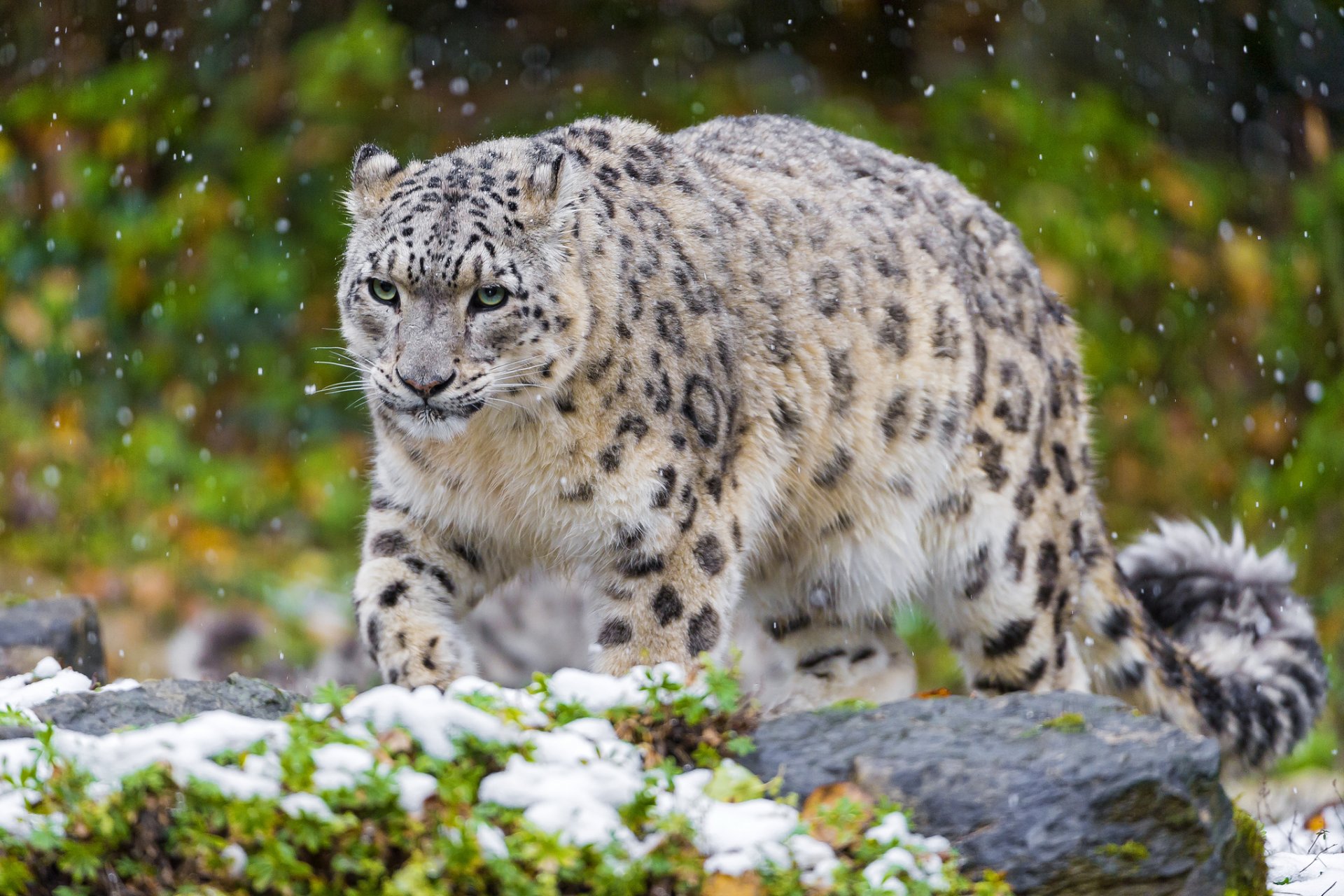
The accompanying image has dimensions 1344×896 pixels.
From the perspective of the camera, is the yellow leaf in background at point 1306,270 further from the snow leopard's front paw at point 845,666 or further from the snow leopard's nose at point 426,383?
the snow leopard's nose at point 426,383

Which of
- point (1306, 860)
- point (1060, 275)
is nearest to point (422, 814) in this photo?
point (1306, 860)

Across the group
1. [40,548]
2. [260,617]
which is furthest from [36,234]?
[260,617]

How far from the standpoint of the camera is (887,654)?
6.46 metres

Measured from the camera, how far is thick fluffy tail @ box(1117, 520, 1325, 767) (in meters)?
6.41

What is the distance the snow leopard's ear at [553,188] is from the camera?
4762 millimetres

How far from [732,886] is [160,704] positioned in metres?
1.67

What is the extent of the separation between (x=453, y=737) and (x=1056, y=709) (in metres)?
1.38

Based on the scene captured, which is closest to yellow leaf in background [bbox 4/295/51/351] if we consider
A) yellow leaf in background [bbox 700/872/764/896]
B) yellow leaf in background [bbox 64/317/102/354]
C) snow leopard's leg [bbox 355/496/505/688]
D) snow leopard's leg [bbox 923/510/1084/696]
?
yellow leaf in background [bbox 64/317/102/354]

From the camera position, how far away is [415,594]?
4.89m

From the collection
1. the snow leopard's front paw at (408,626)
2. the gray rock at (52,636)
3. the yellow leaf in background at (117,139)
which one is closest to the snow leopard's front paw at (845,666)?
the snow leopard's front paw at (408,626)

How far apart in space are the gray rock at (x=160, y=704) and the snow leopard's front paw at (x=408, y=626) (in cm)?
46

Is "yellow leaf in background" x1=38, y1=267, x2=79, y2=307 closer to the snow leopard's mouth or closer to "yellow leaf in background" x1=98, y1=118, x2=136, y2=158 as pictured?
"yellow leaf in background" x1=98, y1=118, x2=136, y2=158

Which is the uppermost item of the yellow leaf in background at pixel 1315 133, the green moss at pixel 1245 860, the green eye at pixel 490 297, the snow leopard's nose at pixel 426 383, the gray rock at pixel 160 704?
the yellow leaf in background at pixel 1315 133

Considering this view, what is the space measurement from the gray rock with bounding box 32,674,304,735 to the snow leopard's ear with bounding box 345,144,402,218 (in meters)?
1.52
